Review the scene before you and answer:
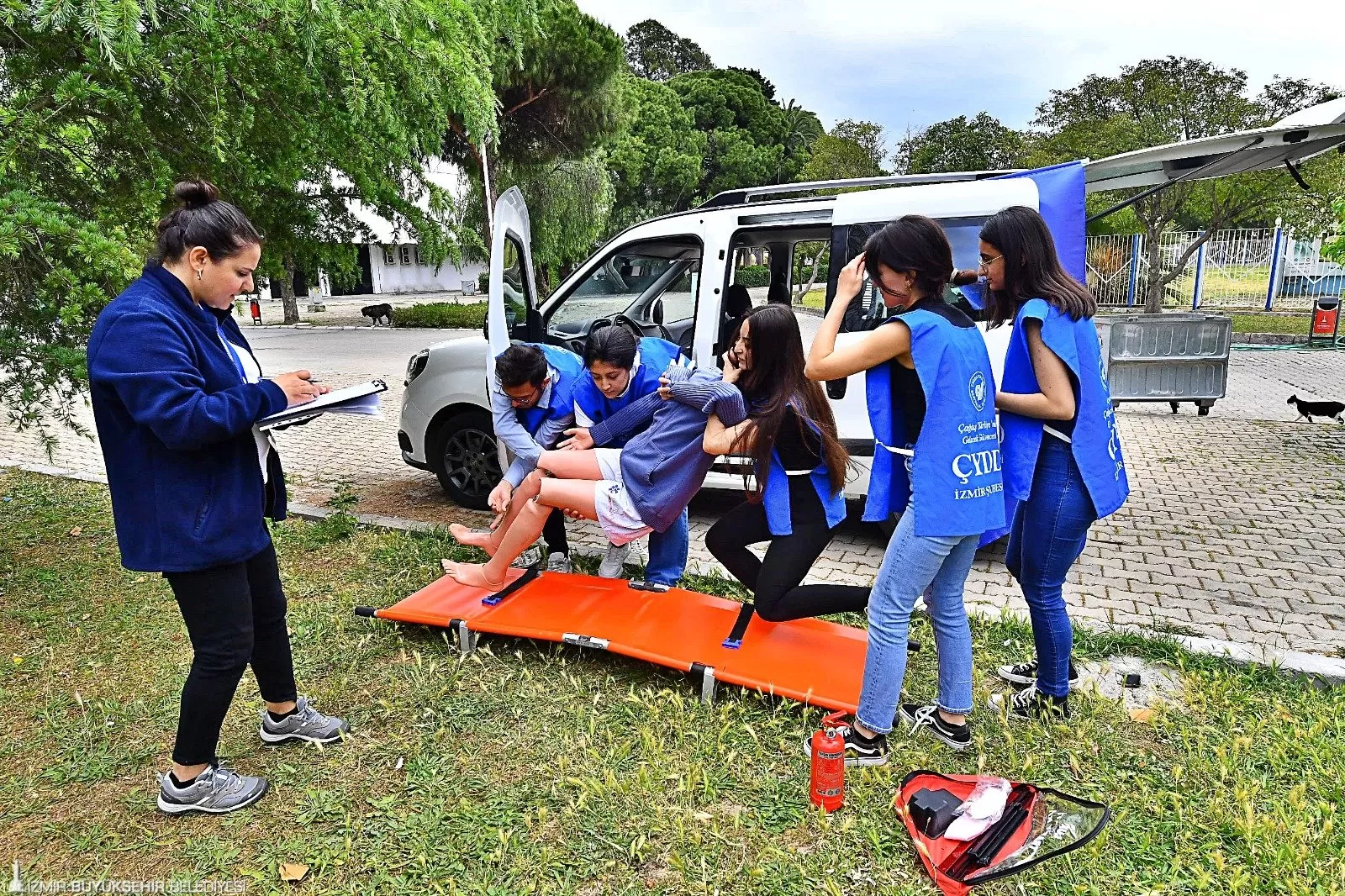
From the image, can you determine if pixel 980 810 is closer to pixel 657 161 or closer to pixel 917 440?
pixel 917 440

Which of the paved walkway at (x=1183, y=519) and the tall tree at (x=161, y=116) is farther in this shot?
the paved walkway at (x=1183, y=519)

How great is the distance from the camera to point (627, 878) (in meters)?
2.57

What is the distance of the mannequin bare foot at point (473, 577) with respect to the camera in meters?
4.24

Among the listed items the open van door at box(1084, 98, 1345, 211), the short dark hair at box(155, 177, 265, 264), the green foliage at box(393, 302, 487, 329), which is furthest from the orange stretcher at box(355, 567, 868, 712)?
the green foliage at box(393, 302, 487, 329)

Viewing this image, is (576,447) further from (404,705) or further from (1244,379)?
(1244,379)

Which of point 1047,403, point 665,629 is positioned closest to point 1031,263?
point 1047,403

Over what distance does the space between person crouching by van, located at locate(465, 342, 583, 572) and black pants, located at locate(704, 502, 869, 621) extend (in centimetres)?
118

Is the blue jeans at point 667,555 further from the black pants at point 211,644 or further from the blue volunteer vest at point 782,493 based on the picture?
the black pants at point 211,644

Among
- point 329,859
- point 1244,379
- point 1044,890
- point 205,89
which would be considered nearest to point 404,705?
point 329,859

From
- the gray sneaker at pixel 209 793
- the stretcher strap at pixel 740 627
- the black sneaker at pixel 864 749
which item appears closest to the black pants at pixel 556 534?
the stretcher strap at pixel 740 627

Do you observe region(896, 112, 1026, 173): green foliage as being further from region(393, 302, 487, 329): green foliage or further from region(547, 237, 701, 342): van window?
region(547, 237, 701, 342): van window

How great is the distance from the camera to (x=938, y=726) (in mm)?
3139

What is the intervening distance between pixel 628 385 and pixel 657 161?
92.8ft

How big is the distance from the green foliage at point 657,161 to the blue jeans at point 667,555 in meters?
26.3
